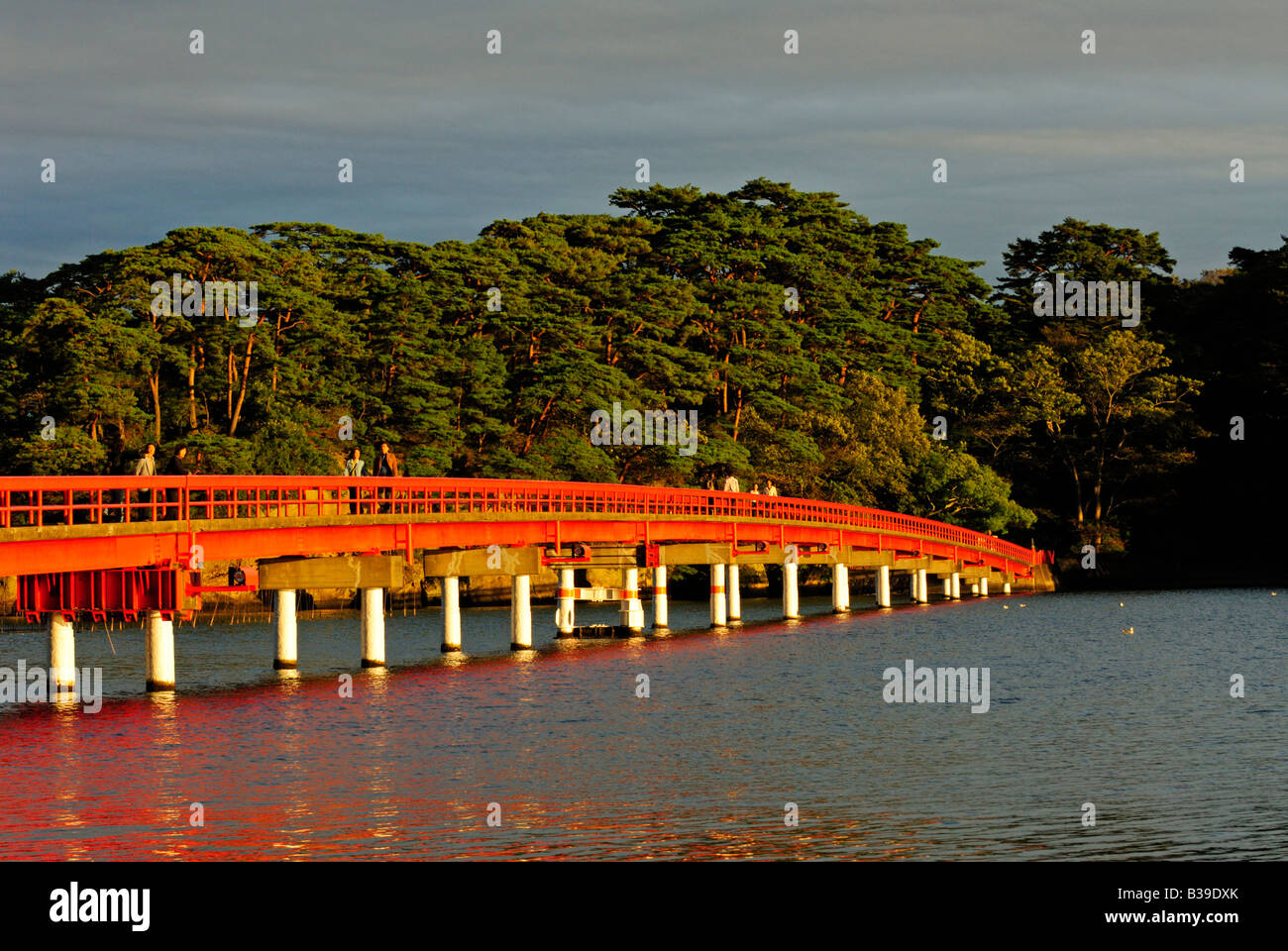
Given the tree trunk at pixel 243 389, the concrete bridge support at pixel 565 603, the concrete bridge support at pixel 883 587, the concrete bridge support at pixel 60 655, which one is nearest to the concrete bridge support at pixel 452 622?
the concrete bridge support at pixel 565 603

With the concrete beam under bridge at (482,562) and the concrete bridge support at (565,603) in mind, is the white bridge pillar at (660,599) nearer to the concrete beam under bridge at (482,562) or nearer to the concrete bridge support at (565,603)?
the concrete bridge support at (565,603)

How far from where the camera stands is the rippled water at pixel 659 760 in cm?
2203

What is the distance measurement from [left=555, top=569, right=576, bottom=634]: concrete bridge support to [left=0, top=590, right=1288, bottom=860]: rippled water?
7.45 metres

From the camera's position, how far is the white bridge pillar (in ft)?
214

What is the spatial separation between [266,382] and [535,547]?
3121cm

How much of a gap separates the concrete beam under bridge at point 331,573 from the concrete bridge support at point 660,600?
21.1 m

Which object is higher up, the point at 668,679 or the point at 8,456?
the point at 8,456

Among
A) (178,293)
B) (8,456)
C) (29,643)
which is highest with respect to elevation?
(178,293)

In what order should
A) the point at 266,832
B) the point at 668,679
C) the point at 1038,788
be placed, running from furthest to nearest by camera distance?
the point at 668,679, the point at 1038,788, the point at 266,832

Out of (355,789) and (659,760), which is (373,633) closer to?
(659,760)

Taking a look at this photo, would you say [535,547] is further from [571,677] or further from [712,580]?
[712,580]

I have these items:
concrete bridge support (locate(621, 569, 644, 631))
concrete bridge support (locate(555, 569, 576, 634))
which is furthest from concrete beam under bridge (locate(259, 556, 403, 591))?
concrete bridge support (locate(621, 569, 644, 631))
